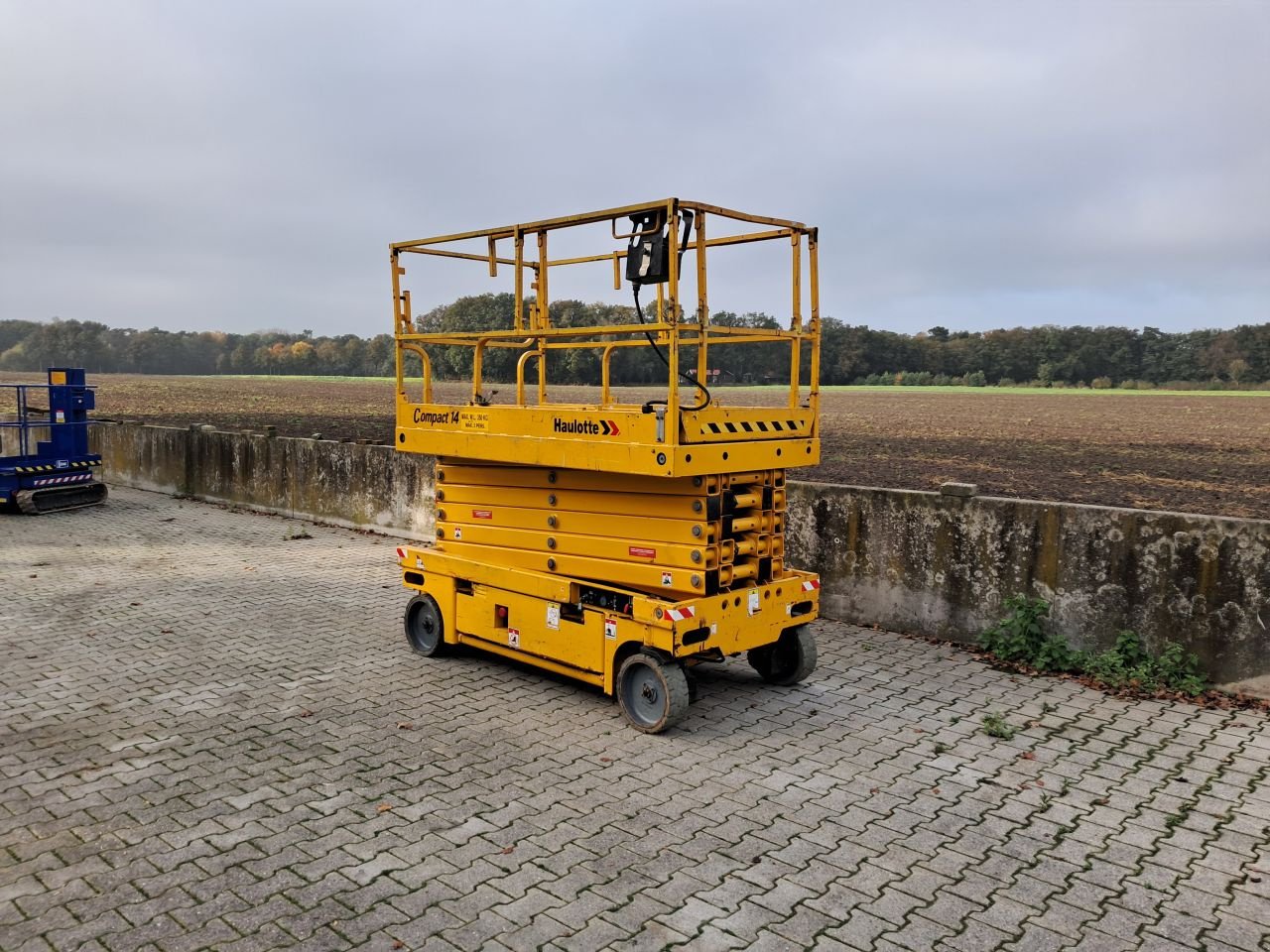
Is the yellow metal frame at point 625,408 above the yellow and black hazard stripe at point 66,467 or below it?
above

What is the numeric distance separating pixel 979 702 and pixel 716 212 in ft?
11.9

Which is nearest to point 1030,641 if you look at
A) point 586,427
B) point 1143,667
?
point 1143,667

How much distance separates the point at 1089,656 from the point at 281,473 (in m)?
11.2

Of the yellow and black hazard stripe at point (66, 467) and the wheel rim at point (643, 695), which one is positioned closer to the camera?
the wheel rim at point (643, 695)

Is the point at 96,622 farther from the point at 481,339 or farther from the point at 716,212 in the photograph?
the point at 716,212

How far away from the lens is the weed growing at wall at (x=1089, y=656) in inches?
246

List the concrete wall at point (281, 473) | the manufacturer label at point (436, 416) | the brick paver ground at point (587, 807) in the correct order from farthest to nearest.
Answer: the concrete wall at point (281, 473)
the manufacturer label at point (436, 416)
the brick paver ground at point (587, 807)

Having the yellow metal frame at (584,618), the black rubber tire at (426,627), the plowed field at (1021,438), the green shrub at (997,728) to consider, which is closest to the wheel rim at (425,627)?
the black rubber tire at (426,627)

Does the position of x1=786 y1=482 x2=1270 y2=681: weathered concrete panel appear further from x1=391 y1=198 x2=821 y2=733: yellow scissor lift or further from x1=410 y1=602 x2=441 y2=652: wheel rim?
x1=410 y1=602 x2=441 y2=652: wheel rim

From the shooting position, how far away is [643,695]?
5617mm

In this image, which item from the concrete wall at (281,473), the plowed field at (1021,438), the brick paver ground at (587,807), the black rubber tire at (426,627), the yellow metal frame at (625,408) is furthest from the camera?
the plowed field at (1021,438)

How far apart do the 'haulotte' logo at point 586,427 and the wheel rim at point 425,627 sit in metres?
2.06

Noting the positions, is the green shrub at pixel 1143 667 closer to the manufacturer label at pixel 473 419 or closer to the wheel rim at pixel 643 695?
the wheel rim at pixel 643 695

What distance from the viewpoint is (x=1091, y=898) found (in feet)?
12.2
